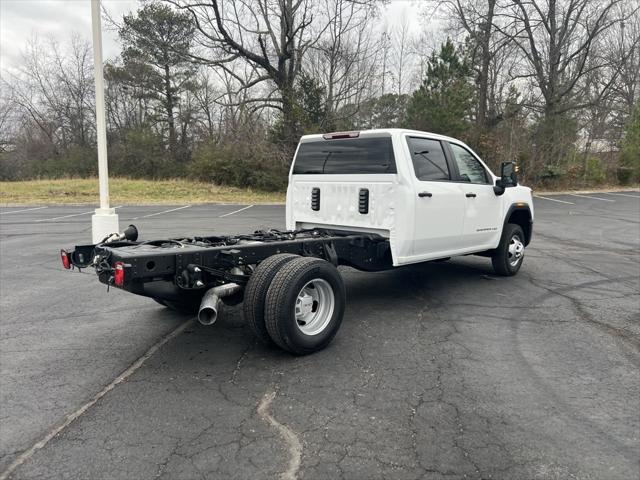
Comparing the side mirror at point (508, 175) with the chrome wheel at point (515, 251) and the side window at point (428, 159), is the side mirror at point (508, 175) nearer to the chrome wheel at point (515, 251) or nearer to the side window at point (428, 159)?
the chrome wheel at point (515, 251)

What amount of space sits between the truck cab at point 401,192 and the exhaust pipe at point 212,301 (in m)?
2.12

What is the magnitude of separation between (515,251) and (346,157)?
3475 millimetres

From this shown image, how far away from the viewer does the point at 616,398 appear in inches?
146

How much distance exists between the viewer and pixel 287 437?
3111mm

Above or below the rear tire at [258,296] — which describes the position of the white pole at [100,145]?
above

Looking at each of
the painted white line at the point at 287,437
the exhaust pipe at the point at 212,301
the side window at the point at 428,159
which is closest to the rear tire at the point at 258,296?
the exhaust pipe at the point at 212,301

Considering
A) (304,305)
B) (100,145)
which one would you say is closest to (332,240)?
(304,305)

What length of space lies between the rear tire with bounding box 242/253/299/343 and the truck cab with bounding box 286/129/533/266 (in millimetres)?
1923

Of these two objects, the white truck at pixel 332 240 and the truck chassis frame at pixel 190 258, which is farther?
the white truck at pixel 332 240

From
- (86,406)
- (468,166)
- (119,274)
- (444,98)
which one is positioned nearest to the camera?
(86,406)

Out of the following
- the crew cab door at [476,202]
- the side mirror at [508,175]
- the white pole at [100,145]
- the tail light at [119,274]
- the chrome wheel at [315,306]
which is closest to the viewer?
the tail light at [119,274]

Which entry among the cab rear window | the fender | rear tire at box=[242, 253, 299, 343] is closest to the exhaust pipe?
rear tire at box=[242, 253, 299, 343]

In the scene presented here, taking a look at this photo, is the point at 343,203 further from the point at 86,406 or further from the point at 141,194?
the point at 141,194

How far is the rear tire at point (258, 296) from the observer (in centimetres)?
415
